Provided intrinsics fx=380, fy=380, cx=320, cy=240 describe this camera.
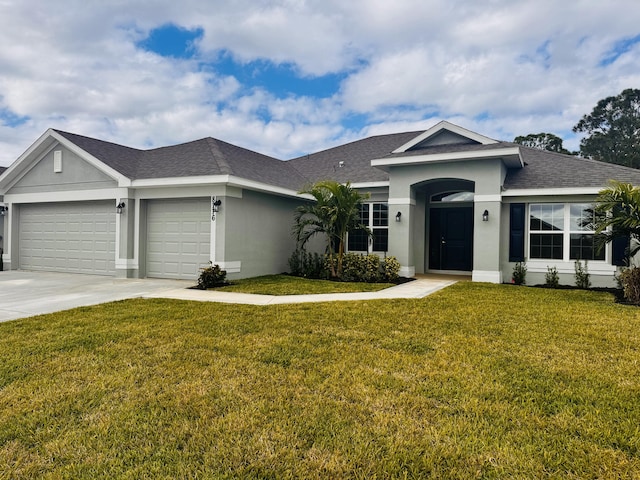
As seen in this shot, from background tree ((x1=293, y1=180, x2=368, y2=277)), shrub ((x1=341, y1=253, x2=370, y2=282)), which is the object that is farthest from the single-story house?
background tree ((x1=293, y1=180, x2=368, y2=277))

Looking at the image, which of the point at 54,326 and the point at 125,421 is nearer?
the point at 125,421

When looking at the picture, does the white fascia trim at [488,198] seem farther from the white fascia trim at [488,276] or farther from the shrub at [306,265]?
the shrub at [306,265]

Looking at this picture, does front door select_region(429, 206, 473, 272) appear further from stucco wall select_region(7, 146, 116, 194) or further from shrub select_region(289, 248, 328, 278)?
stucco wall select_region(7, 146, 116, 194)

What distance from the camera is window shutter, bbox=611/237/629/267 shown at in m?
10.5

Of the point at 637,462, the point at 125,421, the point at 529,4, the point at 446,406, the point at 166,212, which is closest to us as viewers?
the point at 637,462

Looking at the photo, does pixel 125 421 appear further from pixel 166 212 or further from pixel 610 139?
pixel 610 139

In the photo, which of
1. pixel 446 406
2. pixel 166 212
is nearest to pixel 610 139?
pixel 166 212

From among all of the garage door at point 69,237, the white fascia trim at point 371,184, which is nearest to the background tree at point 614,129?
the white fascia trim at point 371,184

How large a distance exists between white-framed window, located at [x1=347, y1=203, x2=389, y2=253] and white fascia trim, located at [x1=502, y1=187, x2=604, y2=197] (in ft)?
13.0

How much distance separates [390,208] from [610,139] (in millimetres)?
32174

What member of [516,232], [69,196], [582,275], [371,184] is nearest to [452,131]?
[371,184]

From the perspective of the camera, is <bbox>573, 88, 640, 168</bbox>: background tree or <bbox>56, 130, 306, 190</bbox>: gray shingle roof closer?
<bbox>56, 130, 306, 190</bbox>: gray shingle roof

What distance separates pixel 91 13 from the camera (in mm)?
10773

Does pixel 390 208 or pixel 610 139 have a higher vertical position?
pixel 610 139
